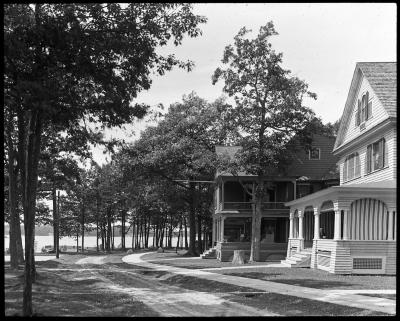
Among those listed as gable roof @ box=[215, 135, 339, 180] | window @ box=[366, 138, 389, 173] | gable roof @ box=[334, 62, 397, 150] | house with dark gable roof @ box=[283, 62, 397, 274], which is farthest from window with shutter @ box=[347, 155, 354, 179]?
gable roof @ box=[215, 135, 339, 180]

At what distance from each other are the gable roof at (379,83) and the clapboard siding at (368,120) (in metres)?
0.28

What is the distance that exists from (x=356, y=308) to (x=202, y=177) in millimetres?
39071

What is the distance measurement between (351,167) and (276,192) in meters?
13.9

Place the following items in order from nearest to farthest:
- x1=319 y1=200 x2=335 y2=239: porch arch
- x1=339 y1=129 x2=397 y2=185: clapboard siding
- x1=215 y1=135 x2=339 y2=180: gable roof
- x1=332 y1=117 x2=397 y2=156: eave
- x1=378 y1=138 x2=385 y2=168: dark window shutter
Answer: x1=339 y1=129 x2=397 y2=185: clapboard siding → x1=332 y1=117 x2=397 y2=156: eave → x1=378 y1=138 x2=385 y2=168: dark window shutter → x1=319 y1=200 x2=335 y2=239: porch arch → x1=215 y1=135 x2=339 y2=180: gable roof

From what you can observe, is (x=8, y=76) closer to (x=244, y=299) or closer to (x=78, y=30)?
(x=78, y=30)

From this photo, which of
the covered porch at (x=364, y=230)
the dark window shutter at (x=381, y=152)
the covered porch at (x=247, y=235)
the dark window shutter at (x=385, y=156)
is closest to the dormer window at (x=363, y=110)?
the dark window shutter at (x=381, y=152)

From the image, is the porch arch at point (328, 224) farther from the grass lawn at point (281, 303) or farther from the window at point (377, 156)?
the grass lawn at point (281, 303)

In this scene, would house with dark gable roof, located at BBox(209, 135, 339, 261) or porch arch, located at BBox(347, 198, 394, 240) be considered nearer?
porch arch, located at BBox(347, 198, 394, 240)

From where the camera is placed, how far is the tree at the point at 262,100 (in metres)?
35.3

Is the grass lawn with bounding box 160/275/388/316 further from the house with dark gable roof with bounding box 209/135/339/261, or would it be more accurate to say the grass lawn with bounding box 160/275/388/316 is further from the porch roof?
the house with dark gable roof with bounding box 209/135/339/261

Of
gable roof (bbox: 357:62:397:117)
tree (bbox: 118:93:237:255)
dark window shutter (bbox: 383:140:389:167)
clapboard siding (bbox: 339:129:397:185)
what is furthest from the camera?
tree (bbox: 118:93:237:255)

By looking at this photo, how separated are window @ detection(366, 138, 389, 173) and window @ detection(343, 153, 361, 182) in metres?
1.73

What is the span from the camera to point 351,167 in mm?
31828

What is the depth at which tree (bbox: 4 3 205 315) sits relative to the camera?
485 inches
